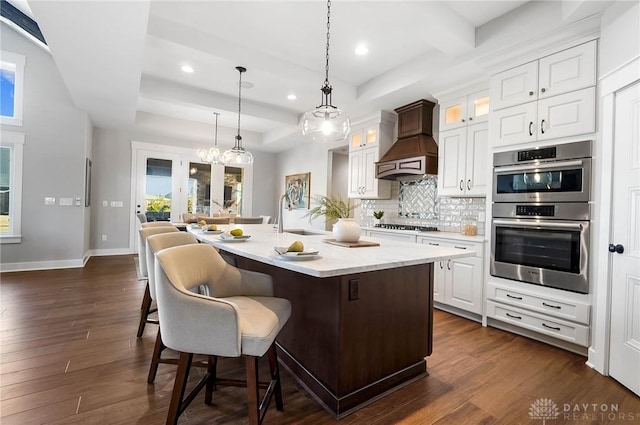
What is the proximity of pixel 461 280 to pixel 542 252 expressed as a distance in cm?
84

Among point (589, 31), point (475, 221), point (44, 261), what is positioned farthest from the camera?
point (44, 261)

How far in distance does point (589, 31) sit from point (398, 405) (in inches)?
123

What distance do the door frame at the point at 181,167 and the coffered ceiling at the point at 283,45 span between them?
176 cm

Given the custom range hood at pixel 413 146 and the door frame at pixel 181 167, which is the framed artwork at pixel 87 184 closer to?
the door frame at pixel 181 167

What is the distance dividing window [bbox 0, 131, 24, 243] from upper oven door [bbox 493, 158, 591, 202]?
266 inches

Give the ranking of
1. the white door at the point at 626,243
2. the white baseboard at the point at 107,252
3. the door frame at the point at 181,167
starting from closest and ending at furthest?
the white door at the point at 626,243 < the white baseboard at the point at 107,252 < the door frame at the point at 181,167

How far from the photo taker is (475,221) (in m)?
3.85

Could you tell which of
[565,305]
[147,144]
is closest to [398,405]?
[565,305]

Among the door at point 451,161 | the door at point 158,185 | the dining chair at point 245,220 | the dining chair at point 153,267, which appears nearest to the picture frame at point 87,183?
the door at point 158,185

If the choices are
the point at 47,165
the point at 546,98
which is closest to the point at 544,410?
the point at 546,98

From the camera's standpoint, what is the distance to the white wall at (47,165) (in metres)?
4.84

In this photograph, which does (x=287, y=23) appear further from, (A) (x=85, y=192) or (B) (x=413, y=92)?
(A) (x=85, y=192)

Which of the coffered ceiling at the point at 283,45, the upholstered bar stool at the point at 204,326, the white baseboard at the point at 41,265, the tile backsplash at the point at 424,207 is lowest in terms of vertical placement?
the white baseboard at the point at 41,265

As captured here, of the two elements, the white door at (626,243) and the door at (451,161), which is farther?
the door at (451,161)
